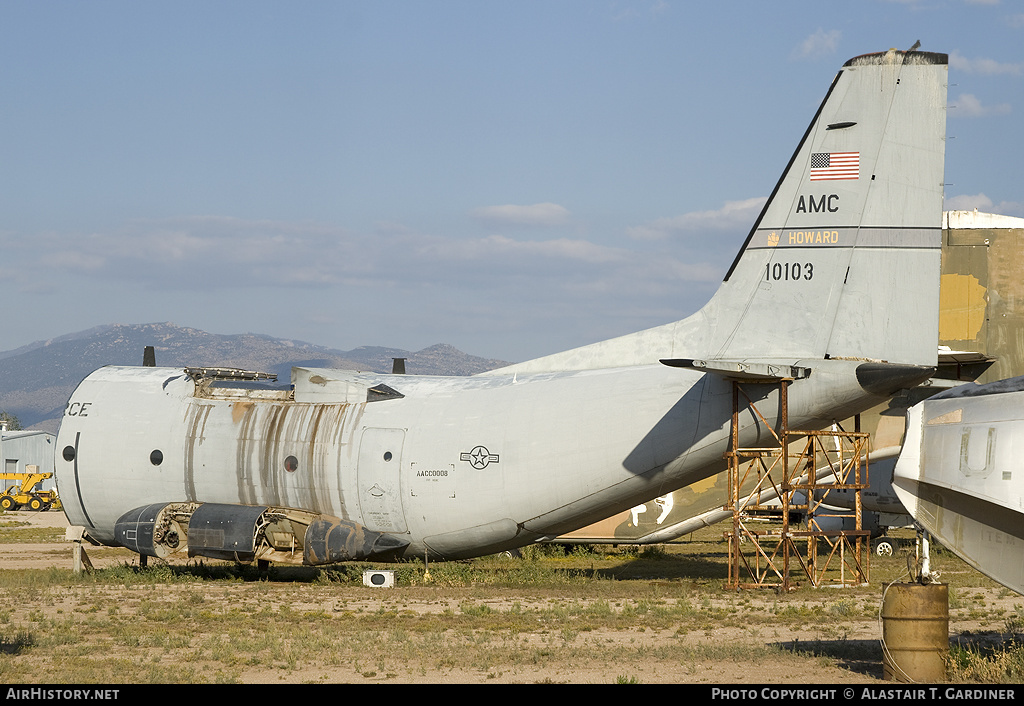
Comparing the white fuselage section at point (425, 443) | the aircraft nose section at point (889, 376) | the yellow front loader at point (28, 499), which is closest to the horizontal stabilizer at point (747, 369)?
the white fuselage section at point (425, 443)

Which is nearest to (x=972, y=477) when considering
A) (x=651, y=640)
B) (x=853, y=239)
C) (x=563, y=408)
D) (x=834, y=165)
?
(x=651, y=640)

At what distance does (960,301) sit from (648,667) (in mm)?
27198

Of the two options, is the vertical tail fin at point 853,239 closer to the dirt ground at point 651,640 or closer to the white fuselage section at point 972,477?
the dirt ground at point 651,640

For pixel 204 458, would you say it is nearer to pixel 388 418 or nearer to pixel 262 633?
pixel 388 418

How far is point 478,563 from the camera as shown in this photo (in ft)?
105

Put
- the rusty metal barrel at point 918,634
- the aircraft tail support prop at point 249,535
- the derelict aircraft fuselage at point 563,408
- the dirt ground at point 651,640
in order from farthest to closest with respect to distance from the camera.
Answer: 1. the aircraft tail support prop at point 249,535
2. the derelict aircraft fuselage at point 563,408
3. the dirt ground at point 651,640
4. the rusty metal barrel at point 918,634

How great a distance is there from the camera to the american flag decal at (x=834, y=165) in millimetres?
20953

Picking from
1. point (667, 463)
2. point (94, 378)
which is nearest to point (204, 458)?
point (94, 378)

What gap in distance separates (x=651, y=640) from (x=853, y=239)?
9710 mm

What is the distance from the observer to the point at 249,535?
23391mm

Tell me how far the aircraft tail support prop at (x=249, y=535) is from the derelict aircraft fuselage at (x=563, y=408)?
0.05 meters

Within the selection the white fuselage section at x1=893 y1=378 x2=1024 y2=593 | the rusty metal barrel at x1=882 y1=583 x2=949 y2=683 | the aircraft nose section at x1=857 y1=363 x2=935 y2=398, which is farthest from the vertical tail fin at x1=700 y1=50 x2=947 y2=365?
the rusty metal barrel at x1=882 y1=583 x2=949 y2=683

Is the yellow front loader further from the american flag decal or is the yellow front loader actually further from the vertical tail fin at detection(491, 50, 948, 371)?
the american flag decal

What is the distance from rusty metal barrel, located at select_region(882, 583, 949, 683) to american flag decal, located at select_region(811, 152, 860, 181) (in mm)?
11012
